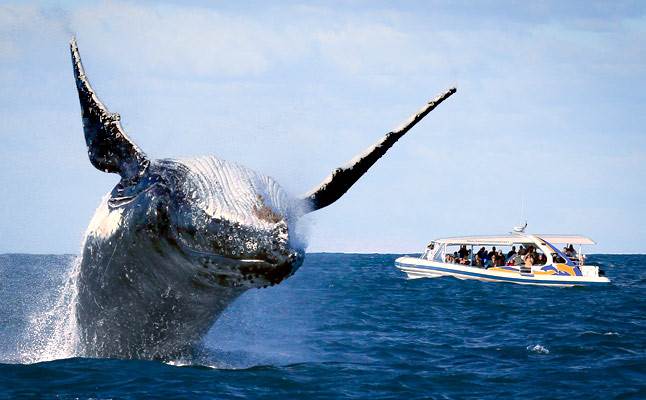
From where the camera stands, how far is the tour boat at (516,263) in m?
31.4

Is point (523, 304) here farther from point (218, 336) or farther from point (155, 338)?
point (155, 338)

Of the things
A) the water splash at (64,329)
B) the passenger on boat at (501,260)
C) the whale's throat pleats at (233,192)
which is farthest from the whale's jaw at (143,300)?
the passenger on boat at (501,260)

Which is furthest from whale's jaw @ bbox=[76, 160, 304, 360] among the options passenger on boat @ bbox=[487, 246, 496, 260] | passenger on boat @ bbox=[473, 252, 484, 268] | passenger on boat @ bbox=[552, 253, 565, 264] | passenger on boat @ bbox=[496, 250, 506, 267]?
passenger on boat @ bbox=[473, 252, 484, 268]

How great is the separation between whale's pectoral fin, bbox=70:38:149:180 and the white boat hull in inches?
1042

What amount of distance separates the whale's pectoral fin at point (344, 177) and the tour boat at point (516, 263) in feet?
83.1

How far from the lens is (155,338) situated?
7.76 metres

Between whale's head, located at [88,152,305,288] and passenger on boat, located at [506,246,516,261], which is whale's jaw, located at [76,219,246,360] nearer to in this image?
whale's head, located at [88,152,305,288]

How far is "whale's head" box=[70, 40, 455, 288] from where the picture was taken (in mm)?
6035

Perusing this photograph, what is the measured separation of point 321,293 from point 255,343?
48.1ft

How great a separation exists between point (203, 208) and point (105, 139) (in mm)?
1349

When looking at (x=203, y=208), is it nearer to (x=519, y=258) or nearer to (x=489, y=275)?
(x=489, y=275)

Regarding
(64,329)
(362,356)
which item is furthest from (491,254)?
(64,329)

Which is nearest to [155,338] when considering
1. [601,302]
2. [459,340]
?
[459,340]

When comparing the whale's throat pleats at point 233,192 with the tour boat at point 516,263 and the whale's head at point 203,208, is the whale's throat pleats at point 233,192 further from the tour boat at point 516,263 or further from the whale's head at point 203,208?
the tour boat at point 516,263
